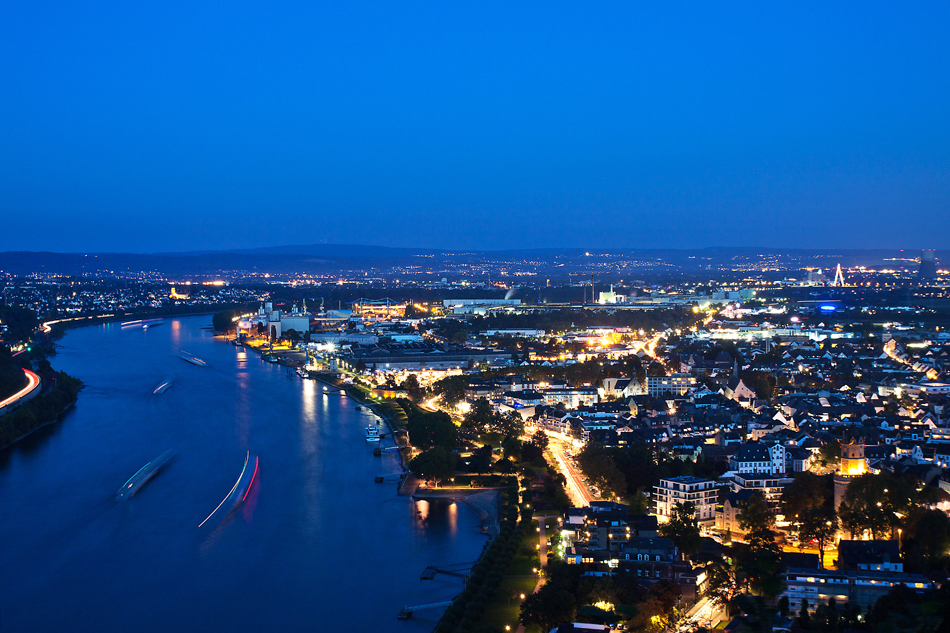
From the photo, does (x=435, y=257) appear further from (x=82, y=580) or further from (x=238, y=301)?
(x=82, y=580)

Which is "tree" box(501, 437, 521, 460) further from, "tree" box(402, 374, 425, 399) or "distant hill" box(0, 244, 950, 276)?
"distant hill" box(0, 244, 950, 276)

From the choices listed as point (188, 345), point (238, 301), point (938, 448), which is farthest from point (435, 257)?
point (938, 448)

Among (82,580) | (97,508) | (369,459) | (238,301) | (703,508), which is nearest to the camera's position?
(82,580)

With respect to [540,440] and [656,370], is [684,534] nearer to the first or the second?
[540,440]

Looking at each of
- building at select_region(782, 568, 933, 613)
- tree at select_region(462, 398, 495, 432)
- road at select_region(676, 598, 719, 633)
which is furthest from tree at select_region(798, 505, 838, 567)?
tree at select_region(462, 398, 495, 432)

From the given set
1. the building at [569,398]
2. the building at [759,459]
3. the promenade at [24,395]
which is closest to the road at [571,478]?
the building at [759,459]

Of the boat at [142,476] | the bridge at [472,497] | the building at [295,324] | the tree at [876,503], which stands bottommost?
the building at [295,324]

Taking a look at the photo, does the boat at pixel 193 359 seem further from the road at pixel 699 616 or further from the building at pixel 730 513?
the road at pixel 699 616
